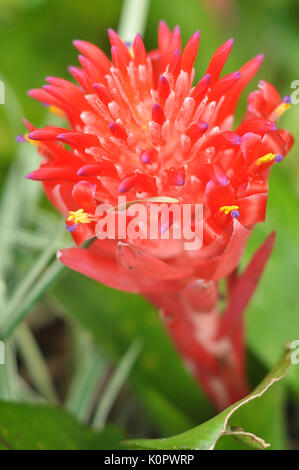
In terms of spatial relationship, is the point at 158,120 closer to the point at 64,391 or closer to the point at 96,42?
the point at 64,391

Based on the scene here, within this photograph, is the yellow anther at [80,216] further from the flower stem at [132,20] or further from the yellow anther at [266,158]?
the flower stem at [132,20]

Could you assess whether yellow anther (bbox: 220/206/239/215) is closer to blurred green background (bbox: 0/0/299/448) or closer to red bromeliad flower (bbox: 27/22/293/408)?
red bromeliad flower (bbox: 27/22/293/408)

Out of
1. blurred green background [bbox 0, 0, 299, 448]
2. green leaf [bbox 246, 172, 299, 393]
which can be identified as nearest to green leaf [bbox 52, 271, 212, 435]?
blurred green background [bbox 0, 0, 299, 448]

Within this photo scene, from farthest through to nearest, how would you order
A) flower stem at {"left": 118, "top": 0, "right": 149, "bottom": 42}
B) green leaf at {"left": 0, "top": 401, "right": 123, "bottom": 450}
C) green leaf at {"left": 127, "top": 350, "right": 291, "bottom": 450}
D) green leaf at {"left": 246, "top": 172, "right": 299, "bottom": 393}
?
1. flower stem at {"left": 118, "top": 0, "right": 149, "bottom": 42}
2. green leaf at {"left": 246, "top": 172, "right": 299, "bottom": 393}
3. green leaf at {"left": 0, "top": 401, "right": 123, "bottom": 450}
4. green leaf at {"left": 127, "top": 350, "right": 291, "bottom": 450}

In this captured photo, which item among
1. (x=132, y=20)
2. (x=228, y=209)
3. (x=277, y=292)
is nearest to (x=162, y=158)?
(x=228, y=209)

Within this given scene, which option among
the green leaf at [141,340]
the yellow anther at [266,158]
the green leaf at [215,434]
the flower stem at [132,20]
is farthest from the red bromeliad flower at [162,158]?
the flower stem at [132,20]

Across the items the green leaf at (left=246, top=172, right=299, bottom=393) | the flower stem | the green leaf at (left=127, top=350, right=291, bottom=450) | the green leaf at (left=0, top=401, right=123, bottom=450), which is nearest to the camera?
the green leaf at (left=127, top=350, right=291, bottom=450)
